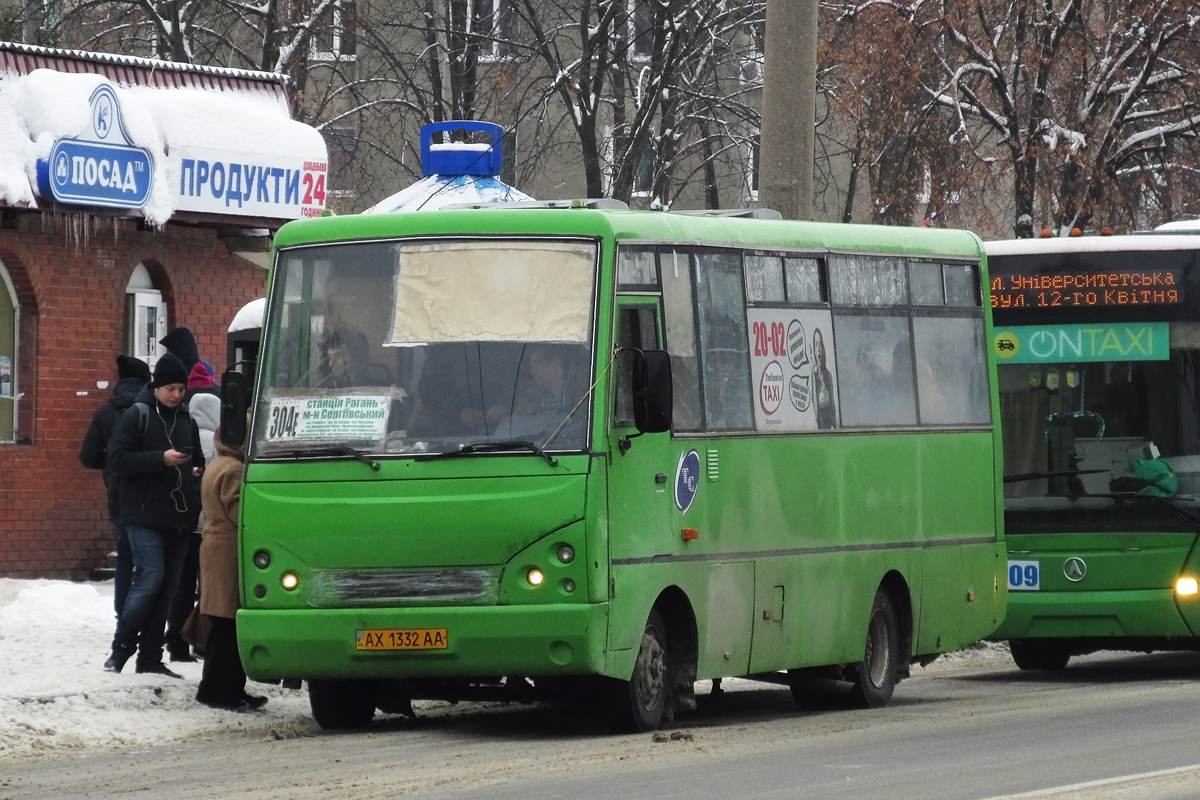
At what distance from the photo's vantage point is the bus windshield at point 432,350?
11.4m

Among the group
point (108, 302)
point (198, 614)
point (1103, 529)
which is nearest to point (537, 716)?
point (198, 614)

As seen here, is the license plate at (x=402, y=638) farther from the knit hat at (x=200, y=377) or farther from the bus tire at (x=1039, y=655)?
the bus tire at (x=1039, y=655)

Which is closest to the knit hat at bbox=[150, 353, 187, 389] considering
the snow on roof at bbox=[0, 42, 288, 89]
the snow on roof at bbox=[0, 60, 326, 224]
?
the snow on roof at bbox=[0, 60, 326, 224]

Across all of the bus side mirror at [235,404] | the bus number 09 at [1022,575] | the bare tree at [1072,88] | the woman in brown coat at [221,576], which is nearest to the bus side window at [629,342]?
the bus side mirror at [235,404]

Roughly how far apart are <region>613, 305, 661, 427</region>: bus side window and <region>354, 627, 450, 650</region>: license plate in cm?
132

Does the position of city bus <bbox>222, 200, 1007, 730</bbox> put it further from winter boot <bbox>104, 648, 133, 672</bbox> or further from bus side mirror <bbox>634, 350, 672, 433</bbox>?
winter boot <bbox>104, 648, 133, 672</bbox>

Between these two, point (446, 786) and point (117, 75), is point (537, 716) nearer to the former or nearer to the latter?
point (446, 786)

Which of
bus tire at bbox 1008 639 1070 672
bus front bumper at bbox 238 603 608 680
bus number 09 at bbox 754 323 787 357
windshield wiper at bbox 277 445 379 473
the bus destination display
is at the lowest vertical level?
bus tire at bbox 1008 639 1070 672

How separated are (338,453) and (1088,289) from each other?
6763 mm

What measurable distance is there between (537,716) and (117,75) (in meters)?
9.36

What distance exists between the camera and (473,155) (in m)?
23.5

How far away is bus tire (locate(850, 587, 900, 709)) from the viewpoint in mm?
13945

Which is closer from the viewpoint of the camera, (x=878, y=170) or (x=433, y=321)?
(x=433, y=321)

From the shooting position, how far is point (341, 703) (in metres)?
12.3
